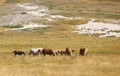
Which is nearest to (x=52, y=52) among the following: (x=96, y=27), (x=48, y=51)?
(x=48, y=51)

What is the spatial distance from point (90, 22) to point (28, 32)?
30.1 metres

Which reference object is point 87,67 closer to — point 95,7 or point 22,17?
point 22,17

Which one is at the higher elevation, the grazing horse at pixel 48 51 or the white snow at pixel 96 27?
the grazing horse at pixel 48 51

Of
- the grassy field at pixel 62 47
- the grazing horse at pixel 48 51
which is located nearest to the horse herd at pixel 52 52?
the grazing horse at pixel 48 51

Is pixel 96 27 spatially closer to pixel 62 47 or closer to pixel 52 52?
pixel 62 47

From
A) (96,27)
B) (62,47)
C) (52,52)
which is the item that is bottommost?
(96,27)

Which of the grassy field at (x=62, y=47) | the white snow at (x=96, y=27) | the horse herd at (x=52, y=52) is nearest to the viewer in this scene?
the grassy field at (x=62, y=47)

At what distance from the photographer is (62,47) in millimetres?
54844

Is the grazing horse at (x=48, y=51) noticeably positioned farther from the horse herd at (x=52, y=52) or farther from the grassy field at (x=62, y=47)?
the grassy field at (x=62, y=47)

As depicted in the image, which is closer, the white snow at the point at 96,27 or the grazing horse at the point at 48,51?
the grazing horse at the point at 48,51

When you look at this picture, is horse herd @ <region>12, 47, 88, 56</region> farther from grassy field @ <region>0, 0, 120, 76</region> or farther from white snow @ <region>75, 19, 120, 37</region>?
white snow @ <region>75, 19, 120, 37</region>

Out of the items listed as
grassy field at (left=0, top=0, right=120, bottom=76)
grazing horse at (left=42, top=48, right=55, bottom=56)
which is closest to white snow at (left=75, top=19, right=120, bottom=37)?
grassy field at (left=0, top=0, right=120, bottom=76)

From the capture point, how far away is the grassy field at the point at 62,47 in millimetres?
26859

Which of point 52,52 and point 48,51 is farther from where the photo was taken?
point 48,51
